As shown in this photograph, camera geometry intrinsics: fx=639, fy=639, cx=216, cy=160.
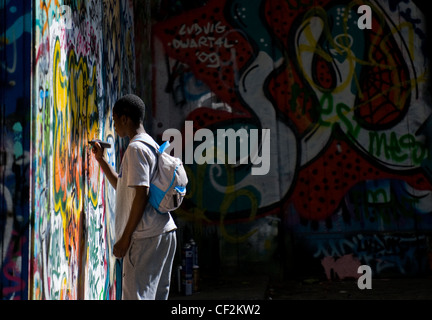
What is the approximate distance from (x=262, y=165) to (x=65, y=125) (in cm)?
355

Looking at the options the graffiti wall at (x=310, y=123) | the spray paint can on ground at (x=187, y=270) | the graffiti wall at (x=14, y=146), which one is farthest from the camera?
the graffiti wall at (x=310, y=123)

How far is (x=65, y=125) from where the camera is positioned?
12.8 feet

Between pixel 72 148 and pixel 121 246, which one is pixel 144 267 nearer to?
pixel 121 246

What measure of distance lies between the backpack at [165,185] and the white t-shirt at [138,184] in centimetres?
3

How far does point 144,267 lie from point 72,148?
946 mm

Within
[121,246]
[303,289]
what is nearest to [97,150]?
[121,246]

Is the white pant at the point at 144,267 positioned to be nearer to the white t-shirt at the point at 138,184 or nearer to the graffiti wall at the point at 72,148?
the white t-shirt at the point at 138,184

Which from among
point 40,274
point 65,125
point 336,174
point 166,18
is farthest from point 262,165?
point 40,274

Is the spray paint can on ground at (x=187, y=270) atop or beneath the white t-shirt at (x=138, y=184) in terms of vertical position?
beneath

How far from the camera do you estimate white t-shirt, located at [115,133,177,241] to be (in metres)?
3.59

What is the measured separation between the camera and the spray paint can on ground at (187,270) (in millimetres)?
6023

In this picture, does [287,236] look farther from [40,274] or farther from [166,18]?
[40,274]

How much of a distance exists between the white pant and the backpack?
0.19 meters

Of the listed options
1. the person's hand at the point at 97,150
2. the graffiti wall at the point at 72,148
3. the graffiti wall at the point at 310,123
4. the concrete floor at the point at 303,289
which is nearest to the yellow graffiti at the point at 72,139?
the graffiti wall at the point at 72,148
